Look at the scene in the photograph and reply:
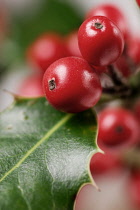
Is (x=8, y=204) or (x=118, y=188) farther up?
(x=8, y=204)

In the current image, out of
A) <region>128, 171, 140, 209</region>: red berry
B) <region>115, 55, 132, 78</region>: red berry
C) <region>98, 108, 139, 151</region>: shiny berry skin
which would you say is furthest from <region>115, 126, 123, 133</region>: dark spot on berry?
<region>128, 171, 140, 209</region>: red berry

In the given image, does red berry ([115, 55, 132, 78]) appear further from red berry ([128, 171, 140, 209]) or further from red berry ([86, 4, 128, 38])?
red berry ([128, 171, 140, 209])

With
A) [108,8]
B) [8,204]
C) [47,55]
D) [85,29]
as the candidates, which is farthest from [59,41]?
[8,204]


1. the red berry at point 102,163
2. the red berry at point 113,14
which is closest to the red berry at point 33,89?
the red berry at point 102,163

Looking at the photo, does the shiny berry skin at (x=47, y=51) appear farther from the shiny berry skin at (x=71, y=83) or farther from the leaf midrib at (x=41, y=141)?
the shiny berry skin at (x=71, y=83)

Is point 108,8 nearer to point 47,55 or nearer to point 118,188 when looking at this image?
point 47,55

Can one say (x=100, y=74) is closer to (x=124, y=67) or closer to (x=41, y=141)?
(x=124, y=67)

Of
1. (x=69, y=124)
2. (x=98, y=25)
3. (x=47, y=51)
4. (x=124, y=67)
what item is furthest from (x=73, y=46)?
(x=98, y=25)
